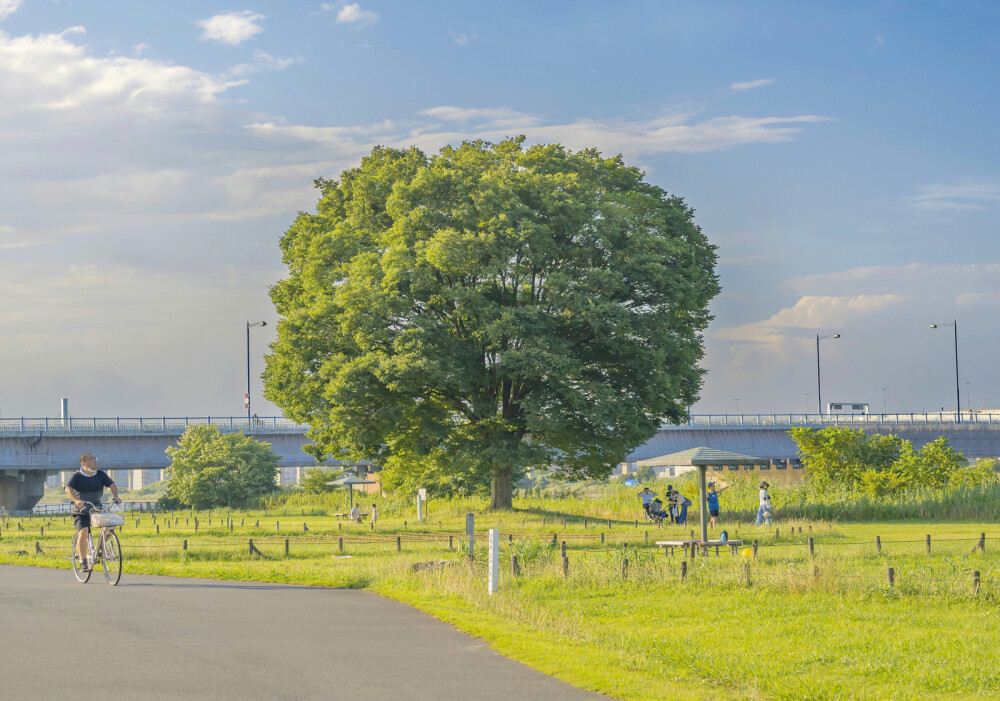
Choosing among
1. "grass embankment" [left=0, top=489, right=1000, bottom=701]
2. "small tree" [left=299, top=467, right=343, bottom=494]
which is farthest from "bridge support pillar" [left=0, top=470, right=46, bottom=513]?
"grass embankment" [left=0, top=489, right=1000, bottom=701]

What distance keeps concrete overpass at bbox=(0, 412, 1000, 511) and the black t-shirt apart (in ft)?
180

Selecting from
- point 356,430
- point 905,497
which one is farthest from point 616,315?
point 905,497

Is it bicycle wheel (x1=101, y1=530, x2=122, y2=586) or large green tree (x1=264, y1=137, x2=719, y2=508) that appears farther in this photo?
large green tree (x1=264, y1=137, x2=719, y2=508)

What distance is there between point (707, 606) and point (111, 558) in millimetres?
9578

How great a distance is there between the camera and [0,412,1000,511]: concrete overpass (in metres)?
70.2

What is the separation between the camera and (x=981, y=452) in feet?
253

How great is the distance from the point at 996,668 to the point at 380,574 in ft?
37.1

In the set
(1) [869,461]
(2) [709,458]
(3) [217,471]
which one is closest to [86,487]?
(2) [709,458]

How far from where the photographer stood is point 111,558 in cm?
1784

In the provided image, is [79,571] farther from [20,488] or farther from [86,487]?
[20,488]

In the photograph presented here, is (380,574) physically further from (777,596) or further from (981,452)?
(981,452)

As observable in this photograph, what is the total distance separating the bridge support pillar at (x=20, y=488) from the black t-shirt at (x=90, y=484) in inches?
2297

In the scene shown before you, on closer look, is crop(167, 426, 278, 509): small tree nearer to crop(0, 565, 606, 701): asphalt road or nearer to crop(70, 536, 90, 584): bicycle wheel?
crop(70, 536, 90, 584): bicycle wheel

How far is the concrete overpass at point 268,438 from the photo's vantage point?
7019 centimetres
